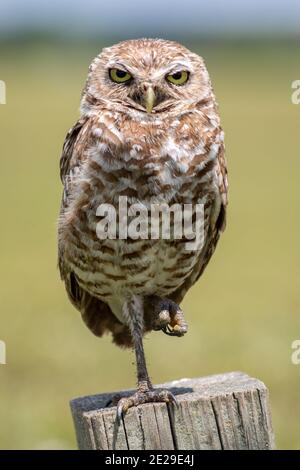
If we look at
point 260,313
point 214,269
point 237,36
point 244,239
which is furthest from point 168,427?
point 237,36

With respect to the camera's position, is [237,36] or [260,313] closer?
[260,313]

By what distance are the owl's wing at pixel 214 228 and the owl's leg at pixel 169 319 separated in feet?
1.50

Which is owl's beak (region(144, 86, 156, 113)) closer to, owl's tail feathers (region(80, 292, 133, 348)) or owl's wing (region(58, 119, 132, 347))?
owl's wing (region(58, 119, 132, 347))

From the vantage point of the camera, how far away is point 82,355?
29.6 feet

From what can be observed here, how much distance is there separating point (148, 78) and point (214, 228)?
809 millimetres

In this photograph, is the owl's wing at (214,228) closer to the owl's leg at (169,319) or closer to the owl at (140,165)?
the owl at (140,165)

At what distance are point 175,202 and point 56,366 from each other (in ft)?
14.8

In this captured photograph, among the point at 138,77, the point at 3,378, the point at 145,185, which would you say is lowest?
the point at 3,378

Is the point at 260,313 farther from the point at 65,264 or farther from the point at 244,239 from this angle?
the point at 65,264

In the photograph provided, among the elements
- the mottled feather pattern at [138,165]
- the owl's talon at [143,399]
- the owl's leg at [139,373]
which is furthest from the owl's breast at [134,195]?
the owl's talon at [143,399]

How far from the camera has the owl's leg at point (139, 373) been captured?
3.74 metres

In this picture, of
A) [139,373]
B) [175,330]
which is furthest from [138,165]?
[139,373]

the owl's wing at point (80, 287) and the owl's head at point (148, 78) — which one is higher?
the owl's head at point (148, 78)

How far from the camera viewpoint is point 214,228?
4922 mm
